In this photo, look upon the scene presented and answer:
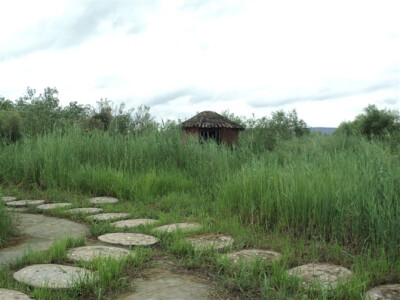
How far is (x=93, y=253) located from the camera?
9.38 feet

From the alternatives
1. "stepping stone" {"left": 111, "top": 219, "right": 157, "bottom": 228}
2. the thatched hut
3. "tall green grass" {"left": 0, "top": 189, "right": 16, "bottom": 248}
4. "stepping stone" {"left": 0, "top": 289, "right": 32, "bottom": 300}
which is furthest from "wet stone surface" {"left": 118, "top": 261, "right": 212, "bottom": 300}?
the thatched hut

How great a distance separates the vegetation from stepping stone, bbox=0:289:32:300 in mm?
1064

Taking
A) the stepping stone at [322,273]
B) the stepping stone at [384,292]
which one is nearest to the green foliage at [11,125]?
the stepping stone at [322,273]

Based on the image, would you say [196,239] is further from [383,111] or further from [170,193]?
[383,111]

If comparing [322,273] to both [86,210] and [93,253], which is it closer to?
[93,253]

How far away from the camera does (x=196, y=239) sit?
3391mm

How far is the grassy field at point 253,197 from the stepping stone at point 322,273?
0.28ft

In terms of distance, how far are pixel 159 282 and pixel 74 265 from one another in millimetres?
645

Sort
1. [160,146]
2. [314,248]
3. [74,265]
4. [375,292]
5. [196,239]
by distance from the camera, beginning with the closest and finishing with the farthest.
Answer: [375,292], [74,265], [314,248], [196,239], [160,146]

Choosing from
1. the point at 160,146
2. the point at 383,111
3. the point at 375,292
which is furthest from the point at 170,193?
the point at 383,111

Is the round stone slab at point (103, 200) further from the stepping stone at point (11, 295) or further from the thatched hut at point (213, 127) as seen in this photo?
the thatched hut at point (213, 127)

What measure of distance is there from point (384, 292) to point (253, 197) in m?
1.92

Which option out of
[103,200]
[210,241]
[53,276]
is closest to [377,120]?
[103,200]

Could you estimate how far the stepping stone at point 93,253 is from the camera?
9.22ft
